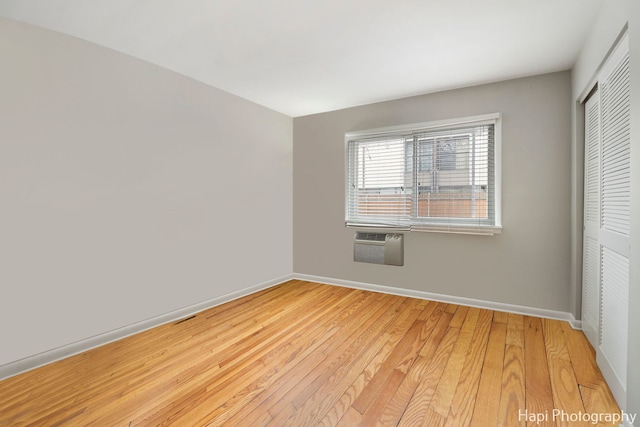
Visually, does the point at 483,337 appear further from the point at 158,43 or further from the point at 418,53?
the point at 158,43

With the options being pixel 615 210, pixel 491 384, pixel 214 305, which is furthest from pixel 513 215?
pixel 214 305

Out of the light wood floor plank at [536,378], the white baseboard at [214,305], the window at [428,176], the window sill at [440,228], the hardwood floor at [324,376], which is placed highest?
the window at [428,176]

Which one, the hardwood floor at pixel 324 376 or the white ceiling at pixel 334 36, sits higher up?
the white ceiling at pixel 334 36

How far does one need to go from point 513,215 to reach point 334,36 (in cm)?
248

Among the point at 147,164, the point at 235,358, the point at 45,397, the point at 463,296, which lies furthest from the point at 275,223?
the point at 45,397

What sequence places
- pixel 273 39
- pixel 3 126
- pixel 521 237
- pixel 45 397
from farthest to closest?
pixel 521 237
pixel 273 39
pixel 3 126
pixel 45 397

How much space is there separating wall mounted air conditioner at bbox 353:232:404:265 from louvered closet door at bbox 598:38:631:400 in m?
1.88

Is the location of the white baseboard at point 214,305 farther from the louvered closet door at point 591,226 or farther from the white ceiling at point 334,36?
the white ceiling at point 334,36

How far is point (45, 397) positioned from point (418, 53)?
360 cm

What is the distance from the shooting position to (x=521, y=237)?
3.01m

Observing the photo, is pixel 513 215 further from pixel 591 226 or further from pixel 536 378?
pixel 536 378

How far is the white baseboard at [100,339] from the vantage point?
1992 mm
